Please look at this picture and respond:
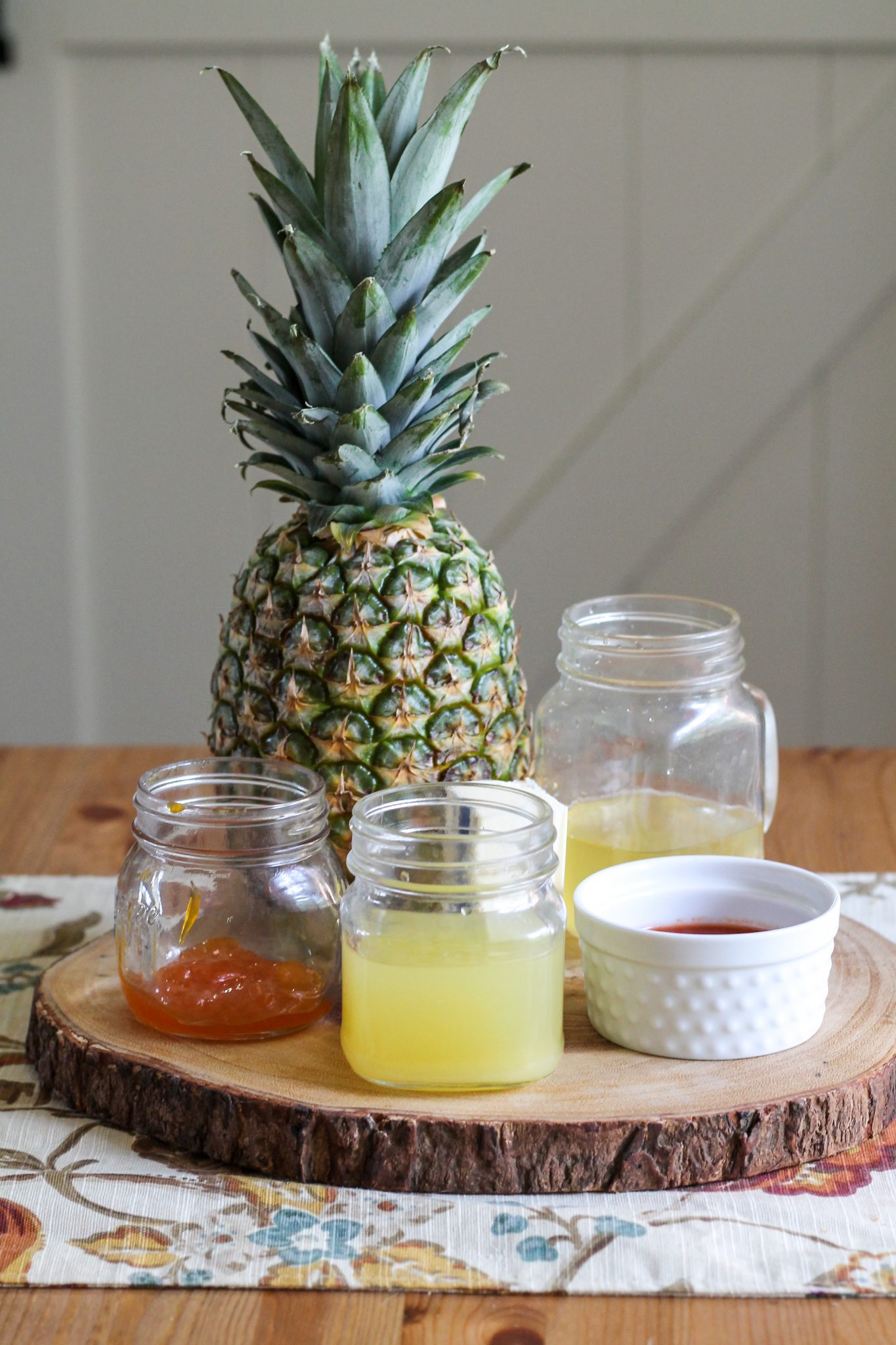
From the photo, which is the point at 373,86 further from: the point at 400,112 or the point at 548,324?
the point at 548,324

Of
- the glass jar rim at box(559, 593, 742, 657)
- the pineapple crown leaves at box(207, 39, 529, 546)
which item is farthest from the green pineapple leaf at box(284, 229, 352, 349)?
the glass jar rim at box(559, 593, 742, 657)

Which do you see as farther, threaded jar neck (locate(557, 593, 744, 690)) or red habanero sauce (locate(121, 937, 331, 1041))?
threaded jar neck (locate(557, 593, 744, 690))

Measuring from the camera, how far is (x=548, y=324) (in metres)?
2.35

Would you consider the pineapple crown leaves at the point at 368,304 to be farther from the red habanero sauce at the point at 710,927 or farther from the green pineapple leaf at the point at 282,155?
the red habanero sauce at the point at 710,927

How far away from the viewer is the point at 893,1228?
0.74 m

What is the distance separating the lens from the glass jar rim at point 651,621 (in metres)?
1.02

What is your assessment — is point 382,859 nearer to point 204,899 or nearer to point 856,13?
point 204,899

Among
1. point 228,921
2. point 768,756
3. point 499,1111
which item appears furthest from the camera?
point 768,756

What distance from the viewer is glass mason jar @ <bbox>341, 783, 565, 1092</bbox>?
31.2 inches

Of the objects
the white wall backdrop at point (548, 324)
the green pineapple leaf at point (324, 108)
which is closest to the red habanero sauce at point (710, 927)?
the green pineapple leaf at point (324, 108)

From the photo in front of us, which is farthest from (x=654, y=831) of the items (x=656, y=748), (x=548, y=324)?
(x=548, y=324)

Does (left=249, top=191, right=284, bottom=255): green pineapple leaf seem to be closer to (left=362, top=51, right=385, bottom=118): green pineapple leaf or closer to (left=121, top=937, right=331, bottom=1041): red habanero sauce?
(left=362, top=51, right=385, bottom=118): green pineapple leaf

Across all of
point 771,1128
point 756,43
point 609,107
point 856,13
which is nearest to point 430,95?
point 609,107

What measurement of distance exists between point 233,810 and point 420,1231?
31 cm
